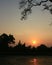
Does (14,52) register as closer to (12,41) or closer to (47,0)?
(12,41)

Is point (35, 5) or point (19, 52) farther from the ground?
point (19, 52)

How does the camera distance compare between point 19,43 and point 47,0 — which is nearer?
point 47,0

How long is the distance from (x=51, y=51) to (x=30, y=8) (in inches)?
3020

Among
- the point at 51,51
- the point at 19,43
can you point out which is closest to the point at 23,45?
the point at 19,43

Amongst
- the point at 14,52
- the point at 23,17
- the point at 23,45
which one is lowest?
the point at 23,17

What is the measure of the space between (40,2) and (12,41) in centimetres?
10895

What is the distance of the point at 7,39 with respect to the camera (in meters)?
135

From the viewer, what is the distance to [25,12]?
27391 millimetres

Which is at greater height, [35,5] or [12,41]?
[12,41]

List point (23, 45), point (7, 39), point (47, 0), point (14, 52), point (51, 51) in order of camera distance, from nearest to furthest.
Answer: point (47, 0)
point (14, 52)
point (51, 51)
point (23, 45)
point (7, 39)

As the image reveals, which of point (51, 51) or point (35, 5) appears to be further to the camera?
point (51, 51)

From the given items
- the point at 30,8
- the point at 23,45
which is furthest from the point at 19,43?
the point at 30,8

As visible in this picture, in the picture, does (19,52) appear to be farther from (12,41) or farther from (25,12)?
(25,12)

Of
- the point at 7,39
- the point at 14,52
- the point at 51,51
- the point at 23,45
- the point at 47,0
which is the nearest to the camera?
the point at 47,0
